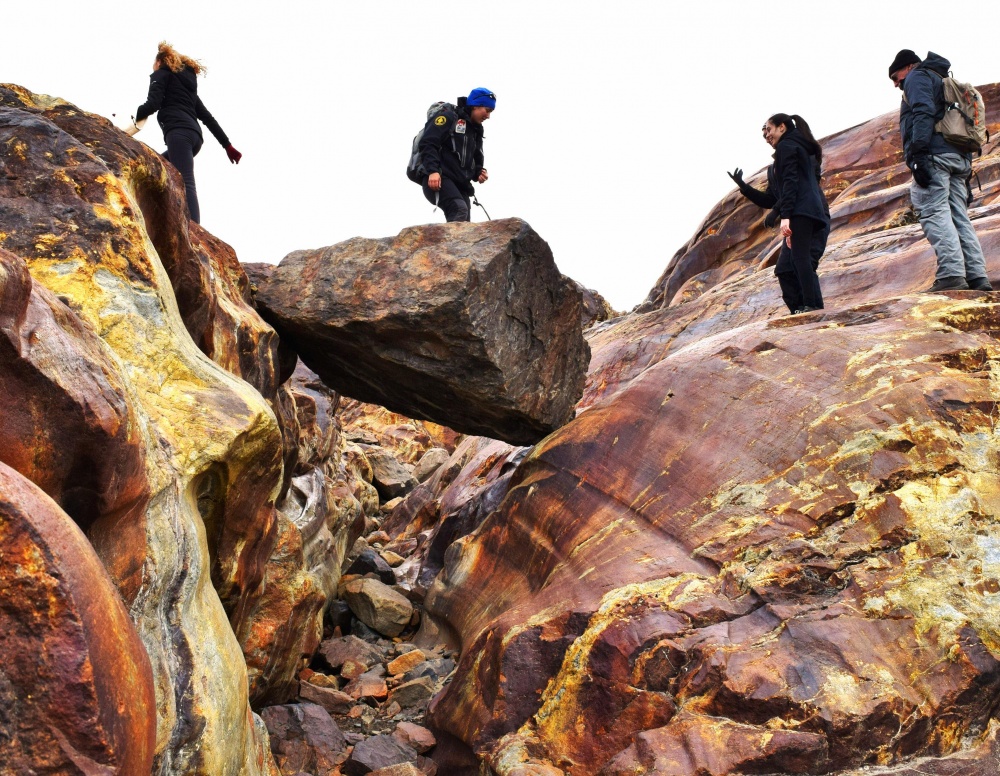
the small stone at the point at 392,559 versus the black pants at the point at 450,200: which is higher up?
the black pants at the point at 450,200

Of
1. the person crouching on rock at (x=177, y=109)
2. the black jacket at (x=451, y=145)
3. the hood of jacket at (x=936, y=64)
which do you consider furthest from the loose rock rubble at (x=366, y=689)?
the hood of jacket at (x=936, y=64)

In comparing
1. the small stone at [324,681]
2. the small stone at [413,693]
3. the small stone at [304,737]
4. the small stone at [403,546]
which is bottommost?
the small stone at [304,737]

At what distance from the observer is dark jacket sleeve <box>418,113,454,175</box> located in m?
10.9

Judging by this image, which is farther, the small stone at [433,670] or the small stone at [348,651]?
the small stone at [348,651]

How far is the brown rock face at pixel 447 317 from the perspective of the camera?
31.1ft

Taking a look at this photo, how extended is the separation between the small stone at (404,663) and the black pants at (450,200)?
595 cm

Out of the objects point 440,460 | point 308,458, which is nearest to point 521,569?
point 308,458

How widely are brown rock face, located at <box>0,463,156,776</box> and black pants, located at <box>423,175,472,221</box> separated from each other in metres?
8.61

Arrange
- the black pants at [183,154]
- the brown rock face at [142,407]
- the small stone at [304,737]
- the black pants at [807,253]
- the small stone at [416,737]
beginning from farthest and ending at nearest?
1. the black pants at [807,253]
2. the black pants at [183,154]
3. the small stone at [416,737]
4. the small stone at [304,737]
5. the brown rock face at [142,407]

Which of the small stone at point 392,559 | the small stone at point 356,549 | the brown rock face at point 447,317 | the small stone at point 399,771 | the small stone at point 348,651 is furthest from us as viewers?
the small stone at point 392,559

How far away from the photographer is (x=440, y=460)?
78.6ft

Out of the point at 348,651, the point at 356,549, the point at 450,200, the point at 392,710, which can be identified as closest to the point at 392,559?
the point at 356,549

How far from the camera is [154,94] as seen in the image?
977 centimetres

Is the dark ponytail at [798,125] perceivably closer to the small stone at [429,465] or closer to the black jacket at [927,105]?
the black jacket at [927,105]
